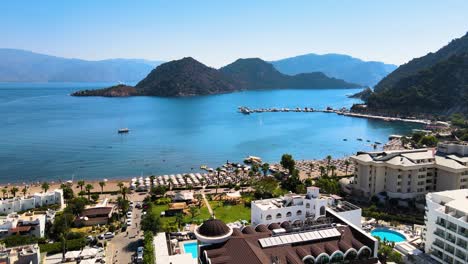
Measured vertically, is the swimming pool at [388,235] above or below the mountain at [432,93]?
below

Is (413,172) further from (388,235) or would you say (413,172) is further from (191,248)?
(191,248)

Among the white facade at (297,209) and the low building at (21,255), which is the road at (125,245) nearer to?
the low building at (21,255)

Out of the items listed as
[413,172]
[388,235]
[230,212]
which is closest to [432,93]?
[413,172]

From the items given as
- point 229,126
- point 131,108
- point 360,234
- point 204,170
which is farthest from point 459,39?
point 360,234

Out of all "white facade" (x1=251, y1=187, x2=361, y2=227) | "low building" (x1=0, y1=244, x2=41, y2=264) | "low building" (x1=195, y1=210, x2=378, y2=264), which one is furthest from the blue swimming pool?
"low building" (x1=0, y1=244, x2=41, y2=264)

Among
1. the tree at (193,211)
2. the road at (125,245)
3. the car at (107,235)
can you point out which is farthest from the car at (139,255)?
the tree at (193,211)
